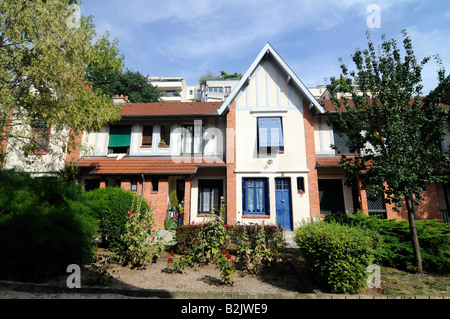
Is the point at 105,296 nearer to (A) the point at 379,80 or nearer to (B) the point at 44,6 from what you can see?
(A) the point at 379,80

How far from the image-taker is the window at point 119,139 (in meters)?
15.6

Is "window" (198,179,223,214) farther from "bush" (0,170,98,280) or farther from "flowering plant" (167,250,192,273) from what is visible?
"bush" (0,170,98,280)

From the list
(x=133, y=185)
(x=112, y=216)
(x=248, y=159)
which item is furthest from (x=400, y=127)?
(x=133, y=185)

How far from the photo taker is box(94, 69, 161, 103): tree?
35844mm

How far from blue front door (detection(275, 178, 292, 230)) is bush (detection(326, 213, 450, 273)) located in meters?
5.94

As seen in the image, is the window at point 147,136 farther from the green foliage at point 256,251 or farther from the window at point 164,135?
the green foliage at point 256,251

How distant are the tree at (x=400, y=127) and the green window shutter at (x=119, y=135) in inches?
525

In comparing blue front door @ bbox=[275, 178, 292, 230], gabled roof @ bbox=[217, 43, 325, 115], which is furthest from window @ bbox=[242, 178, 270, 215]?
gabled roof @ bbox=[217, 43, 325, 115]

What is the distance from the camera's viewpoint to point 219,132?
50.5 feet

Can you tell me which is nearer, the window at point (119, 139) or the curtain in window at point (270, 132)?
the curtain in window at point (270, 132)

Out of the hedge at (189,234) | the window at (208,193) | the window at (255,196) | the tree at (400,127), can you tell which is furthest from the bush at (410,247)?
the window at (208,193)

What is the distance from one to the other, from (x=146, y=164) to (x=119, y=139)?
3.03 metres

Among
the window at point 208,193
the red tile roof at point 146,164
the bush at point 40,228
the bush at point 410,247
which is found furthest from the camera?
the window at point 208,193
